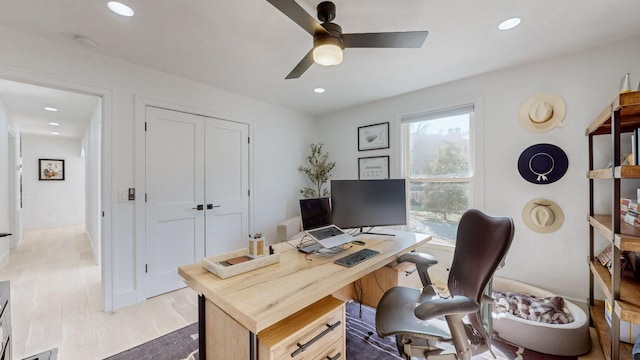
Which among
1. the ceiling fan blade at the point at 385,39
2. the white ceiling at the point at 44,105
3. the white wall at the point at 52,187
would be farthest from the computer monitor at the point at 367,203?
the white wall at the point at 52,187

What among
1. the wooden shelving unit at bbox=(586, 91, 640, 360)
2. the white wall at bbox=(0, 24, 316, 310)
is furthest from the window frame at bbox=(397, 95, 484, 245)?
the white wall at bbox=(0, 24, 316, 310)

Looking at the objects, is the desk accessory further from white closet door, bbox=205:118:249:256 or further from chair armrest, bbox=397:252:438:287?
white closet door, bbox=205:118:249:256

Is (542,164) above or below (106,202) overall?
above

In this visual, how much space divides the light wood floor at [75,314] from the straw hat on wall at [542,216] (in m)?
3.32

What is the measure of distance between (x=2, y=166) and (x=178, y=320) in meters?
3.64

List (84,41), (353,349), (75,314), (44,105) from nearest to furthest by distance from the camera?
(353,349) → (84,41) → (75,314) → (44,105)

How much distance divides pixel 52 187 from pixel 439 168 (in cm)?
931

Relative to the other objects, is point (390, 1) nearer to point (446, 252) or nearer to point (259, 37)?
point (259, 37)

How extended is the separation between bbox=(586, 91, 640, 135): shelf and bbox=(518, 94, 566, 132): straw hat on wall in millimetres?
319

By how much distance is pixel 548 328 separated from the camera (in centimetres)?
178

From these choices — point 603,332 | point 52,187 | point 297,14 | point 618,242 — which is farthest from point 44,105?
point 603,332

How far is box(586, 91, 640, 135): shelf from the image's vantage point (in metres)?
1.32

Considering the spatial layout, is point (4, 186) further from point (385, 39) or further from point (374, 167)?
point (385, 39)

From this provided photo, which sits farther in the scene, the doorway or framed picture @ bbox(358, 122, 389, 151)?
framed picture @ bbox(358, 122, 389, 151)
